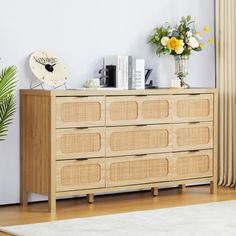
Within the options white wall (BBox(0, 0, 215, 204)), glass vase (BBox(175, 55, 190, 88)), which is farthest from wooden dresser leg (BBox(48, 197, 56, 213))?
glass vase (BBox(175, 55, 190, 88))

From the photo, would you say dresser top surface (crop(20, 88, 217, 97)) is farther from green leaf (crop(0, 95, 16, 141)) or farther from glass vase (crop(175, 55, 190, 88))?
glass vase (crop(175, 55, 190, 88))

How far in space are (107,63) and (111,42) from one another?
8.7 inches

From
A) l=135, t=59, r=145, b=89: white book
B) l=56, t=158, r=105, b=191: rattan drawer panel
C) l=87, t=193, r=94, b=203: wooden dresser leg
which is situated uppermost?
l=135, t=59, r=145, b=89: white book

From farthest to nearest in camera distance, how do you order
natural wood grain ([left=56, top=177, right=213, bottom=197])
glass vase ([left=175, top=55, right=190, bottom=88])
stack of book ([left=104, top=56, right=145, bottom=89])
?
glass vase ([left=175, top=55, right=190, bottom=88])
stack of book ([left=104, top=56, right=145, bottom=89])
natural wood grain ([left=56, top=177, right=213, bottom=197])

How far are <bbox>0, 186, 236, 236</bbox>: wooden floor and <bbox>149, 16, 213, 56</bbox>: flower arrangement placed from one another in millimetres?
1219

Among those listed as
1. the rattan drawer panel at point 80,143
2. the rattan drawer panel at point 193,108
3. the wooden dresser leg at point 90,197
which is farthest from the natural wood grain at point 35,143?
the rattan drawer panel at point 193,108

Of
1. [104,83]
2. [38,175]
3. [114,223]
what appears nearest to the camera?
[114,223]

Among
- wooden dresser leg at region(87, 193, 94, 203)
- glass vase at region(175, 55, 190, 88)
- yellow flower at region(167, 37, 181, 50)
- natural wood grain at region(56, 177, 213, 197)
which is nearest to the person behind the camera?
natural wood grain at region(56, 177, 213, 197)

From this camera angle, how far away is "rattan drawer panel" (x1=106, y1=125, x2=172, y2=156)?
5.67m

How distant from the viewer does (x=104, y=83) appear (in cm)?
600

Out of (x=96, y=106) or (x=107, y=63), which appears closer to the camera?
(x=96, y=106)

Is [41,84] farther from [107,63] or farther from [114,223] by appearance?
[114,223]

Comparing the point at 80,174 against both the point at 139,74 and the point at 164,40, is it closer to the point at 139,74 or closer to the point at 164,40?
the point at 139,74

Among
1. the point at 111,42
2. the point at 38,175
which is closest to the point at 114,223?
the point at 38,175
